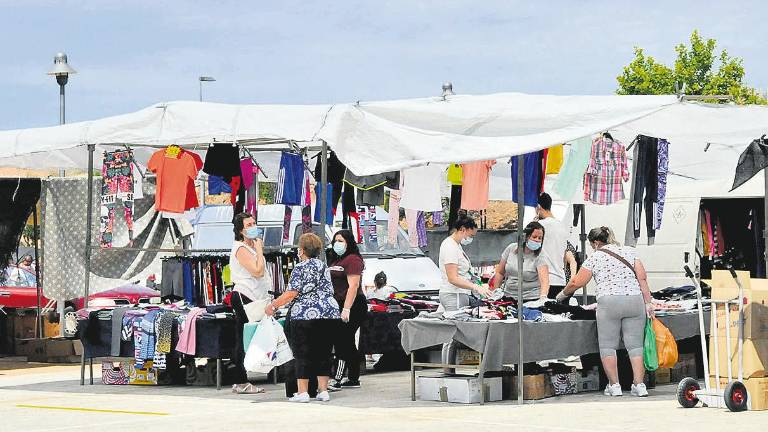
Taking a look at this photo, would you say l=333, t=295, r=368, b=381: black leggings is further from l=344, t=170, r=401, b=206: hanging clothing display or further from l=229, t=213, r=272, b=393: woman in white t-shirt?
l=344, t=170, r=401, b=206: hanging clothing display

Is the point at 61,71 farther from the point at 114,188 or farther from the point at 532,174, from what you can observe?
the point at 532,174

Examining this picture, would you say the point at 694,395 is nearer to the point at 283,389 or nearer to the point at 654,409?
the point at 654,409

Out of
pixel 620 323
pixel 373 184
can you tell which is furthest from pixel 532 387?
pixel 373 184

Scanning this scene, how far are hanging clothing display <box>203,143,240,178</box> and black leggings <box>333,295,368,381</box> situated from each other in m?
2.96

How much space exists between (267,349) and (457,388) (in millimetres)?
1827

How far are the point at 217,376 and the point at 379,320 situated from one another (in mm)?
2106

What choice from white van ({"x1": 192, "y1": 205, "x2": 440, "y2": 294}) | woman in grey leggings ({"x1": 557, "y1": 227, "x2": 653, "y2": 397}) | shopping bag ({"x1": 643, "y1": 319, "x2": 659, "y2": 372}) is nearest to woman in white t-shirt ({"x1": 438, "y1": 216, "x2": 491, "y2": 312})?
woman in grey leggings ({"x1": 557, "y1": 227, "x2": 653, "y2": 397})

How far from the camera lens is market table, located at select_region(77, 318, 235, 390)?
13.8 m

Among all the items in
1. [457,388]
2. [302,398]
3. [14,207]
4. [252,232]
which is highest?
[14,207]

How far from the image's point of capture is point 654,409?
11703 millimetres

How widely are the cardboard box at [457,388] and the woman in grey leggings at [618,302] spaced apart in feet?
3.56

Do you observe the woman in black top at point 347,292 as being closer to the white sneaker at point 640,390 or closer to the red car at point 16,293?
the white sneaker at point 640,390

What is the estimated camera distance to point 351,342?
13891 millimetres

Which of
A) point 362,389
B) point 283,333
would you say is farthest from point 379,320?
point 283,333
